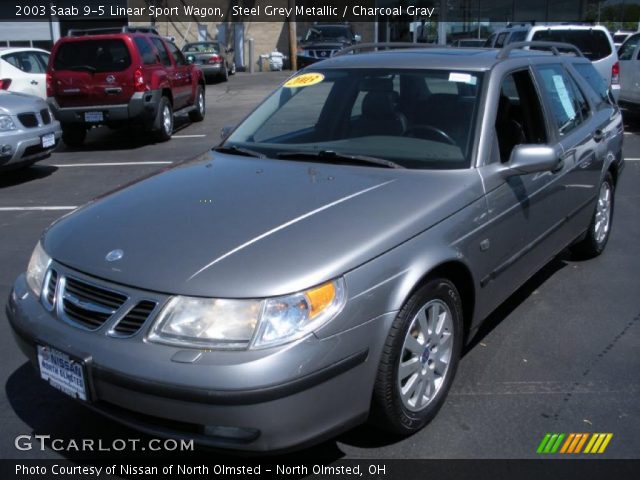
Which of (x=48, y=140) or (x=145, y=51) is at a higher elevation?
(x=145, y=51)

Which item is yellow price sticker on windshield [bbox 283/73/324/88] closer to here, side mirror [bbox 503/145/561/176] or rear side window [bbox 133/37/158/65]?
side mirror [bbox 503/145/561/176]

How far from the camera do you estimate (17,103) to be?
9.05m

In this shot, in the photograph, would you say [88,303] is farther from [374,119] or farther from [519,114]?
[519,114]

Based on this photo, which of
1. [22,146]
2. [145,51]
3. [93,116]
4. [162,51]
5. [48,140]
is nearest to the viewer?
[22,146]

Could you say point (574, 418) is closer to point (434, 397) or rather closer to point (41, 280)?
point (434, 397)

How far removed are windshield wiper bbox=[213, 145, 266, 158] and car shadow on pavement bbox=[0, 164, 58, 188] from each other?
5.75 meters

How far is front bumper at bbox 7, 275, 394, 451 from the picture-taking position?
247cm

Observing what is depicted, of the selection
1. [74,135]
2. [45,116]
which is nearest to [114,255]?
[45,116]

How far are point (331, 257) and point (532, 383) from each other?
Result: 1612 mm

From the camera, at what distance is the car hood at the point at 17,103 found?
8.82 m

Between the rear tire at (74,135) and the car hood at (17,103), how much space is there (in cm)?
267

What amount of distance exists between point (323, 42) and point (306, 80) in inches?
870

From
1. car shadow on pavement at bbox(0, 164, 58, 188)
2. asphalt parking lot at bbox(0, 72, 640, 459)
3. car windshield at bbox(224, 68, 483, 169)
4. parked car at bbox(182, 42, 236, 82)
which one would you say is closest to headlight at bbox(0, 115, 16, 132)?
car shadow on pavement at bbox(0, 164, 58, 188)

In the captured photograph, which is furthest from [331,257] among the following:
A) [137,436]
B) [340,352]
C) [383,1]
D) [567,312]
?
[383,1]
